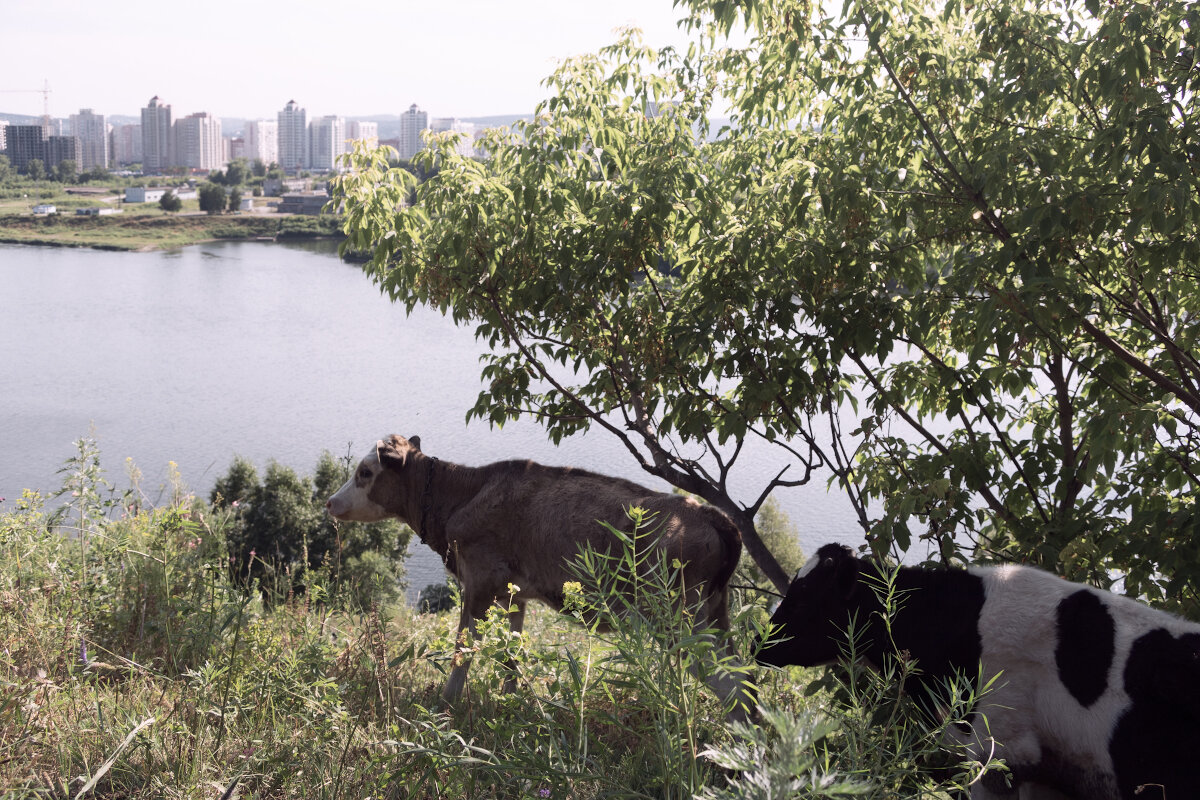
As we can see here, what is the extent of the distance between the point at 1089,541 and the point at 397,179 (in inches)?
174

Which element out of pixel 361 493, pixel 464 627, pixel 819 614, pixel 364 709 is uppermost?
pixel 819 614

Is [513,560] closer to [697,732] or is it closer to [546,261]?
[546,261]

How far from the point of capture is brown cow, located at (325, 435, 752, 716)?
4.66 meters

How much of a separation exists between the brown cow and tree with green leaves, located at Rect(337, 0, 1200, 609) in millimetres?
616

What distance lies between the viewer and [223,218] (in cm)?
12131

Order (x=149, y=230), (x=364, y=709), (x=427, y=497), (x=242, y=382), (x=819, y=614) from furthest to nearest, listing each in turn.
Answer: (x=149, y=230)
(x=242, y=382)
(x=427, y=497)
(x=819, y=614)
(x=364, y=709)

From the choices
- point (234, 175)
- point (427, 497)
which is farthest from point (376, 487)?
point (234, 175)

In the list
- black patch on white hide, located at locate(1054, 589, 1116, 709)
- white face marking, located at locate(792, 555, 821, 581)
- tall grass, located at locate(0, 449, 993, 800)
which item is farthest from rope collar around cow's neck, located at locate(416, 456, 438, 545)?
black patch on white hide, located at locate(1054, 589, 1116, 709)

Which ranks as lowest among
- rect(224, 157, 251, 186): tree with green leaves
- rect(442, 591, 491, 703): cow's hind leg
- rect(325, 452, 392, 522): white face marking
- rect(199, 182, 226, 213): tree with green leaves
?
rect(442, 591, 491, 703): cow's hind leg

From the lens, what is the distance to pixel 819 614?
4.02m

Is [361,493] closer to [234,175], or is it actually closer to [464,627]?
[464,627]

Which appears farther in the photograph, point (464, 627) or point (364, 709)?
point (464, 627)

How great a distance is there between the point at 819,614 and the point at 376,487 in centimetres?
312

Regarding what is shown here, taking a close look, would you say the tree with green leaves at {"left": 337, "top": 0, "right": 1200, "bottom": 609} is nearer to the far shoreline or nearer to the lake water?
the lake water
